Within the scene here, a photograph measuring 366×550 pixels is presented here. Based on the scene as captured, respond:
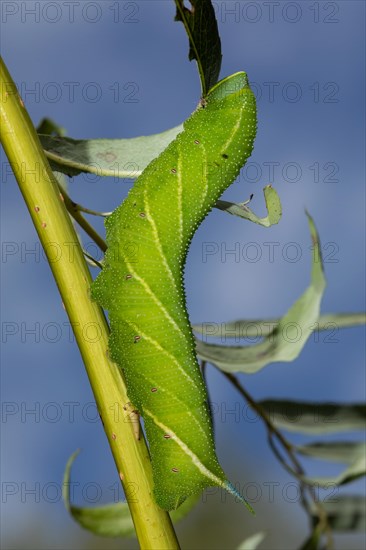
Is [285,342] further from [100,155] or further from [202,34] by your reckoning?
[202,34]

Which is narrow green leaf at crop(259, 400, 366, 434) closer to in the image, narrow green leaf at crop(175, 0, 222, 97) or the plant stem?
the plant stem

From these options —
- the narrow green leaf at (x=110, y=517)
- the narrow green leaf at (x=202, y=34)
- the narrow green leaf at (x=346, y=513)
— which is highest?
the narrow green leaf at (x=202, y=34)

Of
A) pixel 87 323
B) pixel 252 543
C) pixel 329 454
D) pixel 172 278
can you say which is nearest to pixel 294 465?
pixel 329 454

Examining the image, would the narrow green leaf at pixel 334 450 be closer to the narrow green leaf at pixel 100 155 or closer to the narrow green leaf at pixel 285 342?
the narrow green leaf at pixel 285 342

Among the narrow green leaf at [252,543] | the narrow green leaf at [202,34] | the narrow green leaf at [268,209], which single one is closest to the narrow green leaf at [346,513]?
the narrow green leaf at [252,543]

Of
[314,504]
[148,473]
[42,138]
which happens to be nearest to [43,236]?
[148,473]

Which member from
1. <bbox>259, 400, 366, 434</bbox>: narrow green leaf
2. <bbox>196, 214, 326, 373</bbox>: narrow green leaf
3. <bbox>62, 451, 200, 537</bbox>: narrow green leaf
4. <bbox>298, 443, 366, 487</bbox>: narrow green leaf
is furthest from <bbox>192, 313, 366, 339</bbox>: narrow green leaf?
<bbox>62, 451, 200, 537</bbox>: narrow green leaf

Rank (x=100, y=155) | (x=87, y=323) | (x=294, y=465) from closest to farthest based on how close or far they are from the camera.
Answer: (x=87, y=323) → (x=100, y=155) → (x=294, y=465)
